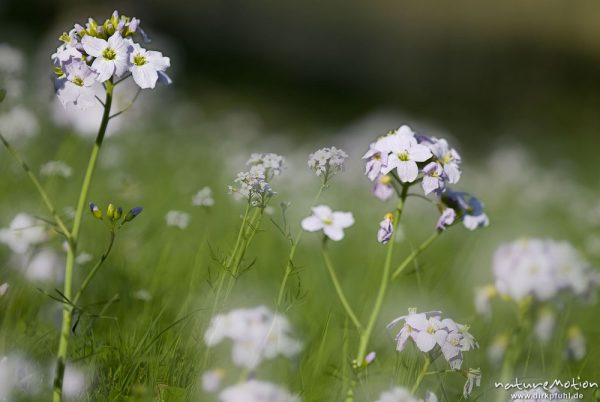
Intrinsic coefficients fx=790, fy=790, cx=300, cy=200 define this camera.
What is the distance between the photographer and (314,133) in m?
5.45

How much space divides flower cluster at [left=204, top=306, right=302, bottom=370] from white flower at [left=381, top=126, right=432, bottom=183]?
0.36 m

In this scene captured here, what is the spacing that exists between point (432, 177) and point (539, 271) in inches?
21.7

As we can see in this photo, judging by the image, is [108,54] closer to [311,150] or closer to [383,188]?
[383,188]

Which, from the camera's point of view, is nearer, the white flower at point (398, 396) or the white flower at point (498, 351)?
the white flower at point (398, 396)

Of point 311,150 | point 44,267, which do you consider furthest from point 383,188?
point 311,150

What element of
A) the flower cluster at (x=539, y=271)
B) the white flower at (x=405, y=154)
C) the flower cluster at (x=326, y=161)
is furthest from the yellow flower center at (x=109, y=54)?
the flower cluster at (x=539, y=271)

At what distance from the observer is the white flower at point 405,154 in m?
1.49

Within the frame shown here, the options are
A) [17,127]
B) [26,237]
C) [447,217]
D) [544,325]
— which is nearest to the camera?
[447,217]

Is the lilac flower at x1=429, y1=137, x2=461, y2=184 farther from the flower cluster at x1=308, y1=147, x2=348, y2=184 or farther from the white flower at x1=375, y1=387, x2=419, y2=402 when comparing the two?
the white flower at x1=375, y1=387, x2=419, y2=402

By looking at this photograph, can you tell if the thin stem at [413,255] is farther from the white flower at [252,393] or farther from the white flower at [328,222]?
the white flower at [252,393]

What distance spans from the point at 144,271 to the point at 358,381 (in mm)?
891

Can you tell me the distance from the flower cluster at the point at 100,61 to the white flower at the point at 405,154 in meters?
0.44

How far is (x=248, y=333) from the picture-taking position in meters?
1.46

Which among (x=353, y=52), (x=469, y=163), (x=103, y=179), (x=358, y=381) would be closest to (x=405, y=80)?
(x=353, y=52)
